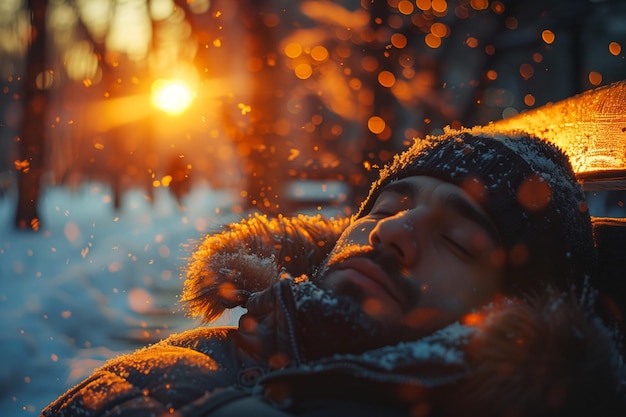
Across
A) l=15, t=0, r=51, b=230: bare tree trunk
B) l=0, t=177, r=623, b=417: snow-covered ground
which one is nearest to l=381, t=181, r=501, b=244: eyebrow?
l=0, t=177, r=623, b=417: snow-covered ground

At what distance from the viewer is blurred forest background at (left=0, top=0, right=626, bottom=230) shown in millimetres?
6676

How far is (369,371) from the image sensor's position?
1.21 m

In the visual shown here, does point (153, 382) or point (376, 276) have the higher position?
point (376, 276)

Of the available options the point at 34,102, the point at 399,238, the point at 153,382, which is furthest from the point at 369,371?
the point at 34,102

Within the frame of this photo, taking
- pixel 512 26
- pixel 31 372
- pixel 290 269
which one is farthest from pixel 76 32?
pixel 290 269

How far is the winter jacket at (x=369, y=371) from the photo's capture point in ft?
3.84

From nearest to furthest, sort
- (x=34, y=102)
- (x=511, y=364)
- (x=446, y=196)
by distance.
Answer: (x=511, y=364), (x=446, y=196), (x=34, y=102)

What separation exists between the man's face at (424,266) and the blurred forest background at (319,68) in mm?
3663

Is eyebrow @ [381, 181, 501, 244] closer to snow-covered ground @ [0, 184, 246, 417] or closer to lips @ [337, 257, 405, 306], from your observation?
lips @ [337, 257, 405, 306]

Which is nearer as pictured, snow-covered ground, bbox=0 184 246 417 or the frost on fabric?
the frost on fabric

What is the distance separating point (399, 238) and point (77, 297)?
5494 millimetres

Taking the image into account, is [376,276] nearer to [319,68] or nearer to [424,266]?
[424,266]

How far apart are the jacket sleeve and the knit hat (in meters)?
0.84

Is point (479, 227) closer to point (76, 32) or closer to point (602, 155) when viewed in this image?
point (602, 155)
